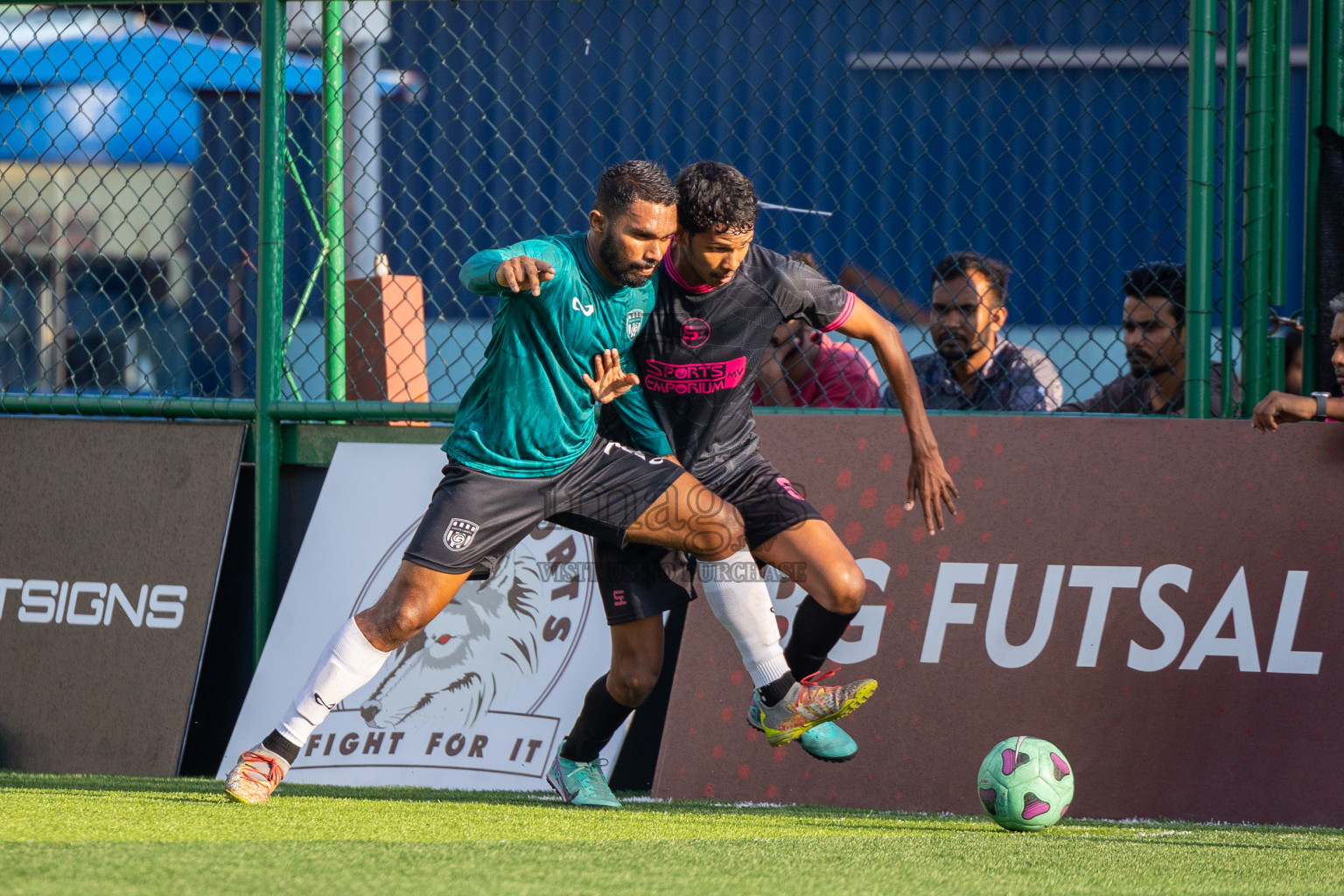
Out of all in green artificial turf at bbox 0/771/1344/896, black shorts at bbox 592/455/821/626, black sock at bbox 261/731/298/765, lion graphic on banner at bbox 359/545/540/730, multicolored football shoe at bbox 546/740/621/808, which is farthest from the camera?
lion graphic on banner at bbox 359/545/540/730

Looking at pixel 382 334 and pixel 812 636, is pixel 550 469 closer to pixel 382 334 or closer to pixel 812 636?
pixel 812 636

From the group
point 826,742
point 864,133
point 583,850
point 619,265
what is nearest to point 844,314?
point 619,265

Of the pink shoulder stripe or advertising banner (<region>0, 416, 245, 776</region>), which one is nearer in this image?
the pink shoulder stripe

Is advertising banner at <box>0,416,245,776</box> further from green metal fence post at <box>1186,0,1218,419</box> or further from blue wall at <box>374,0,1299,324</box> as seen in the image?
green metal fence post at <box>1186,0,1218,419</box>

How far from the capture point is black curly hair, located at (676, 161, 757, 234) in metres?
3.68

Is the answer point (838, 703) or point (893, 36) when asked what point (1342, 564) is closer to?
point (838, 703)

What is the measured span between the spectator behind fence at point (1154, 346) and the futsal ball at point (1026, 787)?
63.8 inches

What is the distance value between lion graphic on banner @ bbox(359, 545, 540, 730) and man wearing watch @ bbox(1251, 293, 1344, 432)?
2453 millimetres

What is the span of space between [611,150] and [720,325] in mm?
4723

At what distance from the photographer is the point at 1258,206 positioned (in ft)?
15.0

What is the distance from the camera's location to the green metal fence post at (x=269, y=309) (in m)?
5.11

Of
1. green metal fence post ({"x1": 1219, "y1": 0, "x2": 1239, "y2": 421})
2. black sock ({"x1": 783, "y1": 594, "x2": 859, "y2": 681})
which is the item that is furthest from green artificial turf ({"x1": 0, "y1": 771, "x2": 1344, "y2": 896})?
green metal fence post ({"x1": 1219, "y1": 0, "x2": 1239, "y2": 421})

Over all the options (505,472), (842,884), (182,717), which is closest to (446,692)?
(182,717)

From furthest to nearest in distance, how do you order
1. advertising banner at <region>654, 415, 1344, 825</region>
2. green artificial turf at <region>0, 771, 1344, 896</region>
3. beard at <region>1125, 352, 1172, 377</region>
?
beard at <region>1125, 352, 1172, 377</region>, advertising banner at <region>654, 415, 1344, 825</region>, green artificial turf at <region>0, 771, 1344, 896</region>
